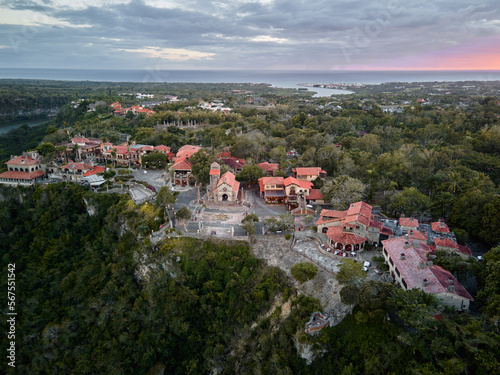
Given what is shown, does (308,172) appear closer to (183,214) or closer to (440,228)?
(440,228)

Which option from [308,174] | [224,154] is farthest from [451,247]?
[224,154]

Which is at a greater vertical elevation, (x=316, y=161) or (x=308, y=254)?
(x=316, y=161)

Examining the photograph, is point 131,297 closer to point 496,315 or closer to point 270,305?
point 270,305

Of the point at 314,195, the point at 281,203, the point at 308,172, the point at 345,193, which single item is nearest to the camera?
the point at 345,193

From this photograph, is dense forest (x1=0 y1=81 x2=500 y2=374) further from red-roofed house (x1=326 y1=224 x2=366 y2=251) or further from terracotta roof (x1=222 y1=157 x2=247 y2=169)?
red-roofed house (x1=326 y1=224 x2=366 y2=251)

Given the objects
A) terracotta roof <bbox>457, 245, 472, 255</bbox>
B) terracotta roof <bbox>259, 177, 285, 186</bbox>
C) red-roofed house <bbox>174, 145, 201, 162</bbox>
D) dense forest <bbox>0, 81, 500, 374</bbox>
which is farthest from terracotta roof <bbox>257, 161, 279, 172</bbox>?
terracotta roof <bbox>457, 245, 472, 255</bbox>

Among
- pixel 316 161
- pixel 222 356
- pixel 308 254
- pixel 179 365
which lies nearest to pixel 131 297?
pixel 179 365

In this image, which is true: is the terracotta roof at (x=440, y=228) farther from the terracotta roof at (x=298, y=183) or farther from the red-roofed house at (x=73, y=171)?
the red-roofed house at (x=73, y=171)

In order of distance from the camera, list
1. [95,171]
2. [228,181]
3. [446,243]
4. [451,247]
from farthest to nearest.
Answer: [95,171] < [228,181] < [446,243] < [451,247]
